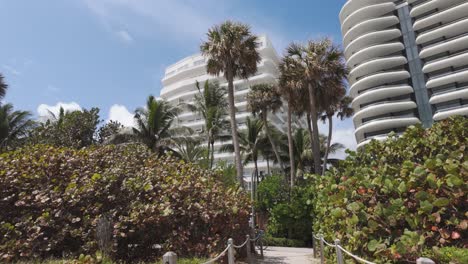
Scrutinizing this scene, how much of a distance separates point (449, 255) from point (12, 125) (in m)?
29.7

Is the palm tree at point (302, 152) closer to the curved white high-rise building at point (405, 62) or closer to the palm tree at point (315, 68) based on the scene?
the curved white high-rise building at point (405, 62)

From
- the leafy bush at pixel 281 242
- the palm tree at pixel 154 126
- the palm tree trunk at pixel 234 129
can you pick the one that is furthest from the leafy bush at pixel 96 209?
the palm tree at pixel 154 126

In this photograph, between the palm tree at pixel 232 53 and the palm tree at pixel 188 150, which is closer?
the palm tree at pixel 232 53

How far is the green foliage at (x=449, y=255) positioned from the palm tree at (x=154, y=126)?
866 inches

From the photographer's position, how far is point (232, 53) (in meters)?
19.9

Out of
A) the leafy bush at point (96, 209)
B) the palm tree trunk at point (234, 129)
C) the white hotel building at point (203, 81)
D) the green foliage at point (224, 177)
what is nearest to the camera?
the leafy bush at point (96, 209)

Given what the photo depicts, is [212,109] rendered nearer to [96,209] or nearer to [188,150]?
[188,150]

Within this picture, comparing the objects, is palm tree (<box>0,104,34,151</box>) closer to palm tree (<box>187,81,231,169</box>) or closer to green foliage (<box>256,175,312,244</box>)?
palm tree (<box>187,81,231,169</box>)

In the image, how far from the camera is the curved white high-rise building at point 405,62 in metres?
44.8

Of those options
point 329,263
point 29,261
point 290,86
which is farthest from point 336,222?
point 290,86

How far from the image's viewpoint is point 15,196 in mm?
7605

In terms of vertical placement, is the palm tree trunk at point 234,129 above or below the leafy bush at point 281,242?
above

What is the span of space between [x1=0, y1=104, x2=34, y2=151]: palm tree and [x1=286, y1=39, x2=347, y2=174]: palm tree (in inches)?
802

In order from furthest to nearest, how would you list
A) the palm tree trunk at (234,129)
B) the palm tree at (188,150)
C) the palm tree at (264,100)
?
the palm tree at (264,100), the palm tree at (188,150), the palm tree trunk at (234,129)
